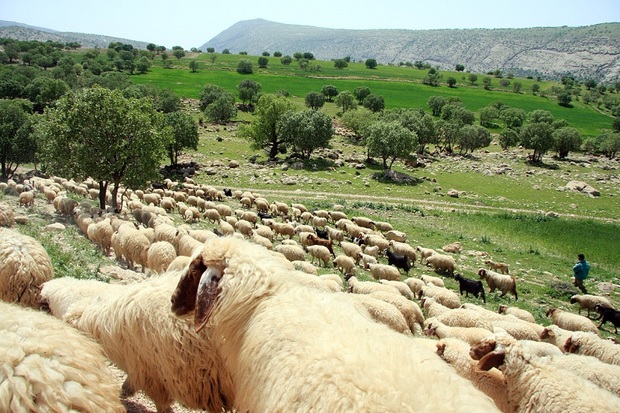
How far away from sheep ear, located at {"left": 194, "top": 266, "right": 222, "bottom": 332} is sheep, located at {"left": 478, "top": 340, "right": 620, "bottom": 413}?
12.2ft

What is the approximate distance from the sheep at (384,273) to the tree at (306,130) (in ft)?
123

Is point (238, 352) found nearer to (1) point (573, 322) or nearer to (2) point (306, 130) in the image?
(1) point (573, 322)

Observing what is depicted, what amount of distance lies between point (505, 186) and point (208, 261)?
5282 cm

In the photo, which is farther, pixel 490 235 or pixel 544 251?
pixel 490 235

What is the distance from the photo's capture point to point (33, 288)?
6.17 metres

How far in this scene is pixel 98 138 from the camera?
20.9 meters

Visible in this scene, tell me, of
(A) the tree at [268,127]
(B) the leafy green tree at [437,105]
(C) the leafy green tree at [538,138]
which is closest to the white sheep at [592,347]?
(A) the tree at [268,127]

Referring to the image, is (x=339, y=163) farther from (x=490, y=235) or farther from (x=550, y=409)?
(x=550, y=409)

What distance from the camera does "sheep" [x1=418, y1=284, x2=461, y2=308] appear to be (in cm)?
1404

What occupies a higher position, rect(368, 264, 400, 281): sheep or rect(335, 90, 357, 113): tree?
rect(335, 90, 357, 113): tree

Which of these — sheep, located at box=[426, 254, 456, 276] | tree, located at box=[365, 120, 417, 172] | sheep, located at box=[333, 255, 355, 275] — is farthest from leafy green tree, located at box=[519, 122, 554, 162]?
sheep, located at box=[333, 255, 355, 275]

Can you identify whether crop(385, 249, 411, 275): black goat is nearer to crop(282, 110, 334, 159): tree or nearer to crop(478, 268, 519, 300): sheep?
crop(478, 268, 519, 300): sheep

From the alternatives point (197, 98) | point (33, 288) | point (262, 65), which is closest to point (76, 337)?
point (33, 288)

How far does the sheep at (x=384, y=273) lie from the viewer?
17.9 m
